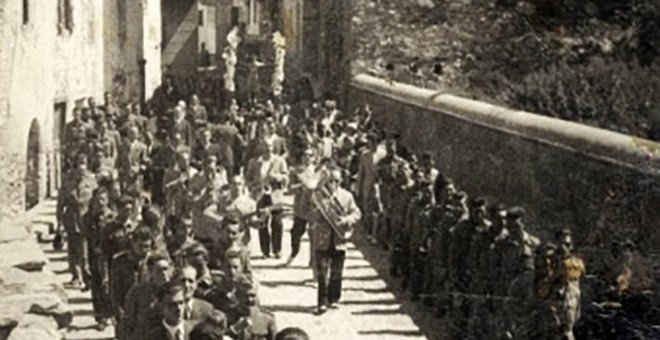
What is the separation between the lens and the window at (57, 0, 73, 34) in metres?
20.5

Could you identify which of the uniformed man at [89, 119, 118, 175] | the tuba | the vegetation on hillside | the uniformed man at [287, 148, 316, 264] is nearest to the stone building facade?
the uniformed man at [89, 119, 118, 175]

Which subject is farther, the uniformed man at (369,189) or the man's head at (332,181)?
the uniformed man at (369,189)

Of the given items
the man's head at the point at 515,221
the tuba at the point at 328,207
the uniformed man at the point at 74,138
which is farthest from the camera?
the uniformed man at the point at 74,138

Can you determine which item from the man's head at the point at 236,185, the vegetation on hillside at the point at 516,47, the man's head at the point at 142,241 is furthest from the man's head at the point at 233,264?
the vegetation on hillside at the point at 516,47

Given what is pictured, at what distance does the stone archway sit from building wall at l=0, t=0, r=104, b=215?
3.3 inches

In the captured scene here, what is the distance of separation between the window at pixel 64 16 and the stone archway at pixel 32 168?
3222mm

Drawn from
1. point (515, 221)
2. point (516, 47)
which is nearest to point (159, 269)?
point (515, 221)

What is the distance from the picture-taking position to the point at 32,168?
18094 mm

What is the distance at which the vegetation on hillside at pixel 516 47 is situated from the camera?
826 inches

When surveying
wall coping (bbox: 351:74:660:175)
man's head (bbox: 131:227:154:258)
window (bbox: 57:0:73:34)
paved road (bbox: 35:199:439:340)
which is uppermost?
window (bbox: 57:0:73:34)

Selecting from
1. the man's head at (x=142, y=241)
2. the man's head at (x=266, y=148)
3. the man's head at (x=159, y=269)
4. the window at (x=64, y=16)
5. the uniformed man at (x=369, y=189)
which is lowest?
the uniformed man at (x=369, y=189)

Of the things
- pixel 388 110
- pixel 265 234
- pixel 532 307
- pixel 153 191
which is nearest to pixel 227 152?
pixel 153 191

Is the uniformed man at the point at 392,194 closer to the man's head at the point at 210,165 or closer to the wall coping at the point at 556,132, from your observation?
the wall coping at the point at 556,132

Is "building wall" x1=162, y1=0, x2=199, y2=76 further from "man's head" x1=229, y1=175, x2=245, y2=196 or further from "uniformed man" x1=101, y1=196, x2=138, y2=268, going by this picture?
"uniformed man" x1=101, y1=196, x2=138, y2=268
